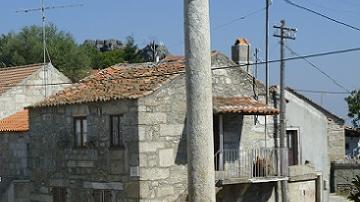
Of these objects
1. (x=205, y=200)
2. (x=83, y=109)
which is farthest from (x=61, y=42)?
(x=205, y=200)

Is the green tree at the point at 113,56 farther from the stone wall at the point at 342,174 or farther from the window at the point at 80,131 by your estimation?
the window at the point at 80,131

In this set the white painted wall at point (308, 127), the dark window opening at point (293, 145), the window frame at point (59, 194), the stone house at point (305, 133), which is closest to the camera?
the window frame at point (59, 194)

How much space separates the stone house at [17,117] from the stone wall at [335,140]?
55.5 ft

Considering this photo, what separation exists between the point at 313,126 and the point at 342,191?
9.75 metres

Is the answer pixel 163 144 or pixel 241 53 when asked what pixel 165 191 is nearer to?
pixel 163 144

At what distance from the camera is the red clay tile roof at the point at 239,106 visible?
56.5 feet

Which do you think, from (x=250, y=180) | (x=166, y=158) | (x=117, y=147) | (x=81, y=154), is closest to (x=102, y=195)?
(x=81, y=154)

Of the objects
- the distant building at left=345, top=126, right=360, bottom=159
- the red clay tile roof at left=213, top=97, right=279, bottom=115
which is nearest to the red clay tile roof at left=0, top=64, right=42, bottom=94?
the red clay tile roof at left=213, top=97, right=279, bottom=115

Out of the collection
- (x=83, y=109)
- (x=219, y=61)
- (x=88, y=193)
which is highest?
(x=219, y=61)

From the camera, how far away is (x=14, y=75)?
2650 cm

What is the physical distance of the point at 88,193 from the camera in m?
17.7

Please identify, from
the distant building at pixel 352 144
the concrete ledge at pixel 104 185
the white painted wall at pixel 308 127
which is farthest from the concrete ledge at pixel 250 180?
the distant building at pixel 352 144

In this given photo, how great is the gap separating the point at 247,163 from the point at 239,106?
1.85m

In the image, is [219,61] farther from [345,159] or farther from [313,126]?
[345,159]
